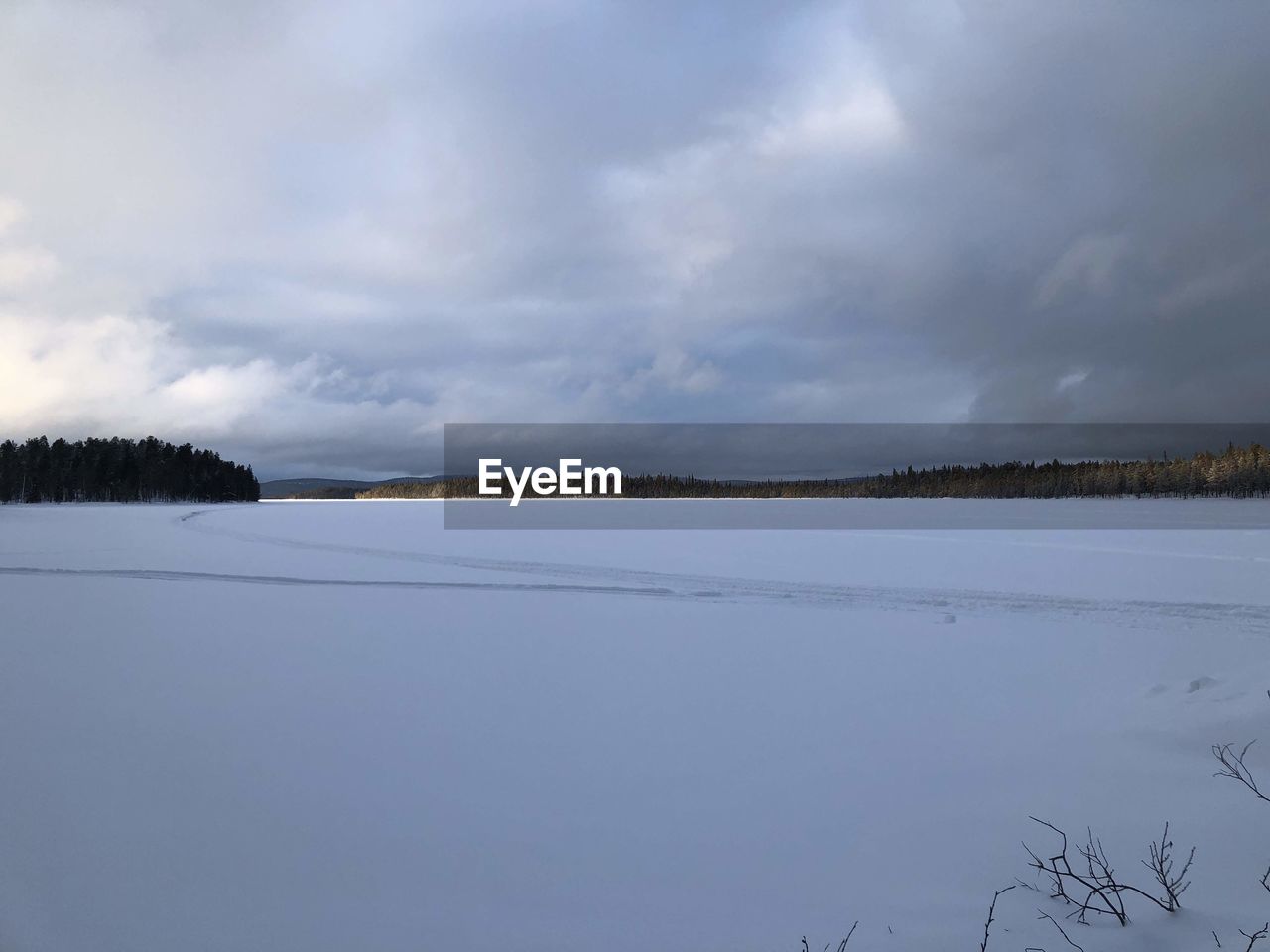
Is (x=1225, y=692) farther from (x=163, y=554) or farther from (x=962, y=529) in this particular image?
(x=962, y=529)

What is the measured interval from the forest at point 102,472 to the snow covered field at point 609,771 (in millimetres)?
105635

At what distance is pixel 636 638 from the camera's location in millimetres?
10008

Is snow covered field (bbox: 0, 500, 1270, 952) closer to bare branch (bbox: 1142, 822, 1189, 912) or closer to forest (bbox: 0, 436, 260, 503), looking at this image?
bare branch (bbox: 1142, 822, 1189, 912)

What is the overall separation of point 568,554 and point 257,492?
401 feet

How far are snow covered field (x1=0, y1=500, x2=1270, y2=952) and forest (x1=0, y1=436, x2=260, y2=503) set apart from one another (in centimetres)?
10564

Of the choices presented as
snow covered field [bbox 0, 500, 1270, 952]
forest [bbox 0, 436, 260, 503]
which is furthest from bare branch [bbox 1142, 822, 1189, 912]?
forest [bbox 0, 436, 260, 503]

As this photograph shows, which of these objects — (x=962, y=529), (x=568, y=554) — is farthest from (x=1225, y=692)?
(x=962, y=529)

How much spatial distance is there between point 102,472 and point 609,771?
11707cm

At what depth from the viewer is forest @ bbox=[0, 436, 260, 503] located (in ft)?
305

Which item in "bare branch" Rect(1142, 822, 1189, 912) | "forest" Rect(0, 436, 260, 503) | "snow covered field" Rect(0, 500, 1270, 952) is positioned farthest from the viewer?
"forest" Rect(0, 436, 260, 503)

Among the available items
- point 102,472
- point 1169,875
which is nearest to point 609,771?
point 1169,875

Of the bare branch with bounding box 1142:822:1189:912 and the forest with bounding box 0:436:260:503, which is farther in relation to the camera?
the forest with bounding box 0:436:260:503

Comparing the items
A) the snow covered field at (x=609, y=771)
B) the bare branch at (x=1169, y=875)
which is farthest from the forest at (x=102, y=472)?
the bare branch at (x=1169, y=875)

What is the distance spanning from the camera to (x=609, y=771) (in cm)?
539
